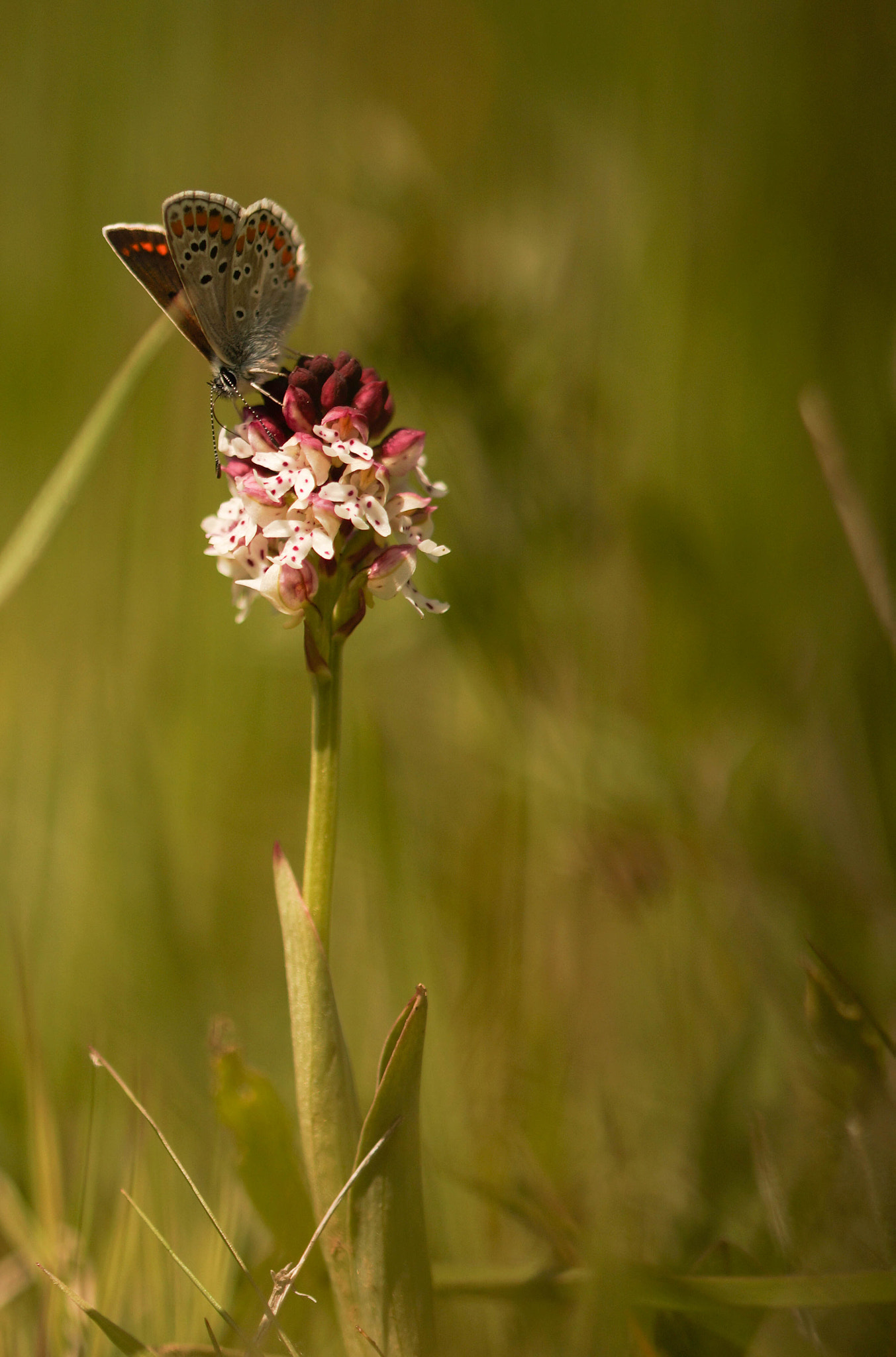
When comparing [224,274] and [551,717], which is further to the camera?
[551,717]

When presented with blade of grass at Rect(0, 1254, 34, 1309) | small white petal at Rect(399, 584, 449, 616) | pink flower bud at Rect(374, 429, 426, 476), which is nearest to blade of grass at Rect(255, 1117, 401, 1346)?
blade of grass at Rect(0, 1254, 34, 1309)

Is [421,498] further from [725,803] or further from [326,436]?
[725,803]

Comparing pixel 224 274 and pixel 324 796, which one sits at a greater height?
pixel 224 274

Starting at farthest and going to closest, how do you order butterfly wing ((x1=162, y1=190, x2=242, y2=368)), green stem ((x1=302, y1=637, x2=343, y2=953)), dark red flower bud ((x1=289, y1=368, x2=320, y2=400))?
butterfly wing ((x1=162, y1=190, x2=242, y2=368)) → dark red flower bud ((x1=289, y1=368, x2=320, y2=400)) → green stem ((x1=302, y1=637, x2=343, y2=953))

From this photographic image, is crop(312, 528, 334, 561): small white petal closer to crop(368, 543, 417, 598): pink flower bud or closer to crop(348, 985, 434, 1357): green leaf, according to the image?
crop(368, 543, 417, 598): pink flower bud

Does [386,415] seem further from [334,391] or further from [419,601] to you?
[419,601]

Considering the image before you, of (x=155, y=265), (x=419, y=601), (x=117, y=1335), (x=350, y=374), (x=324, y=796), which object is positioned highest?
(x=155, y=265)

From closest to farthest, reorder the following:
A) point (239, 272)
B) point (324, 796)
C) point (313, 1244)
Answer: point (313, 1244) < point (324, 796) < point (239, 272)

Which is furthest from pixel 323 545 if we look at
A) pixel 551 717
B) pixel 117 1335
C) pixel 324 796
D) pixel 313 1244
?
pixel 551 717

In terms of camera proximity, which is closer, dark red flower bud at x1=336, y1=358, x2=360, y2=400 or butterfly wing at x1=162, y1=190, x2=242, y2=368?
dark red flower bud at x1=336, y1=358, x2=360, y2=400
